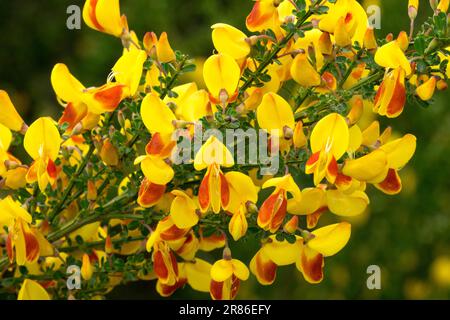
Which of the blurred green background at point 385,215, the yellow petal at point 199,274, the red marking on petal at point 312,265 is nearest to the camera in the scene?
the red marking on petal at point 312,265

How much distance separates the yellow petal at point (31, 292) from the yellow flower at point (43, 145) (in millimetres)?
140

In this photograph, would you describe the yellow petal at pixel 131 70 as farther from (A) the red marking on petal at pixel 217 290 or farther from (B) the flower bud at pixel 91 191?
(A) the red marking on petal at pixel 217 290

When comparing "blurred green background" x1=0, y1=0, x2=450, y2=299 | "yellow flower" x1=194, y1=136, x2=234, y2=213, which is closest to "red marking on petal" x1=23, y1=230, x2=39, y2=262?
"yellow flower" x1=194, y1=136, x2=234, y2=213

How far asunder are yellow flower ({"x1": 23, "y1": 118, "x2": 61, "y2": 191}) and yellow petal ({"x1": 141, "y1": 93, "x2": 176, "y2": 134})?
125 millimetres

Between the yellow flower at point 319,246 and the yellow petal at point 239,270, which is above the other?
the yellow flower at point 319,246

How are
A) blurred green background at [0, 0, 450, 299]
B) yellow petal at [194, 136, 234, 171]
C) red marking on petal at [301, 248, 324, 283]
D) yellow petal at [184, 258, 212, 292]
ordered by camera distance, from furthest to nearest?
1. blurred green background at [0, 0, 450, 299]
2. yellow petal at [184, 258, 212, 292]
3. red marking on petal at [301, 248, 324, 283]
4. yellow petal at [194, 136, 234, 171]

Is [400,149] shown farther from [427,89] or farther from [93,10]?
[93,10]

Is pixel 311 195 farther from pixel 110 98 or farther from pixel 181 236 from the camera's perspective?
pixel 110 98

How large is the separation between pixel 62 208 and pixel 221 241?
0.68ft

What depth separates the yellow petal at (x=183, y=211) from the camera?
1019 millimetres

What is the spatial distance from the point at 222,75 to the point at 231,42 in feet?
0.19

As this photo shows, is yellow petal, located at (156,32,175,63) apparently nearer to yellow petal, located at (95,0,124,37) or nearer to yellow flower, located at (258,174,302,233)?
yellow petal, located at (95,0,124,37)

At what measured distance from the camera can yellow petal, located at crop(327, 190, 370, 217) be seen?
1053 mm

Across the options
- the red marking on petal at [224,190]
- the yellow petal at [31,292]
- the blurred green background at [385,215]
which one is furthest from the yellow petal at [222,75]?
the blurred green background at [385,215]
